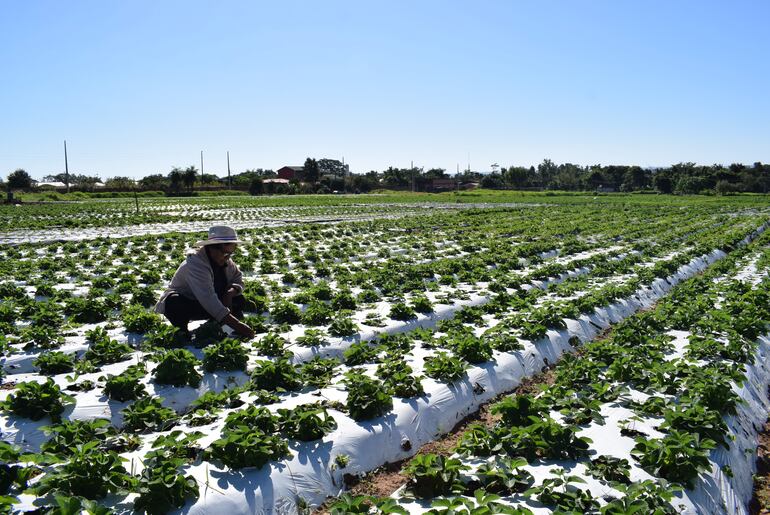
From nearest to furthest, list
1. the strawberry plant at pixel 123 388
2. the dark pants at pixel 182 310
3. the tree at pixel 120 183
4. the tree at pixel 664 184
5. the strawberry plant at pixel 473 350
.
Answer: the strawberry plant at pixel 123 388
the strawberry plant at pixel 473 350
the dark pants at pixel 182 310
the tree at pixel 120 183
the tree at pixel 664 184

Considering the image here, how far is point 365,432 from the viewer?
4.38 metres

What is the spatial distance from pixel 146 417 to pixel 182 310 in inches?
82.2

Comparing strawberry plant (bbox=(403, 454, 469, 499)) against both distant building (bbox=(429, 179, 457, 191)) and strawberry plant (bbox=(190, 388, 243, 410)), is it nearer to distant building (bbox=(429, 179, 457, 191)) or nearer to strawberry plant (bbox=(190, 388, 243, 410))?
strawberry plant (bbox=(190, 388, 243, 410))

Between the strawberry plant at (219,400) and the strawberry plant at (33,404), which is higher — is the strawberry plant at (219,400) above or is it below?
below

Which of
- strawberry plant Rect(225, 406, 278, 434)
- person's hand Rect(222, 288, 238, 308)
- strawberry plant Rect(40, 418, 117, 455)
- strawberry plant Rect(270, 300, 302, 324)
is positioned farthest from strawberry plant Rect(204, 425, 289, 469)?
strawberry plant Rect(270, 300, 302, 324)

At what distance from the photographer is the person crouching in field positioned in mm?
6105

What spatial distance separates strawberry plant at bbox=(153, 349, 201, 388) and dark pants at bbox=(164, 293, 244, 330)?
3.80ft

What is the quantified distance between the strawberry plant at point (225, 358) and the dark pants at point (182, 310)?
0.93 meters

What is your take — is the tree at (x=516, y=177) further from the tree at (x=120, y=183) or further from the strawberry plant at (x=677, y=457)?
the strawberry plant at (x=677, y=457)

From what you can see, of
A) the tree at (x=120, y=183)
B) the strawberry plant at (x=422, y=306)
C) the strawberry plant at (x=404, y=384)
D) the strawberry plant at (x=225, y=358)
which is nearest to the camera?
the strawberry plant at (x=404, y=384)

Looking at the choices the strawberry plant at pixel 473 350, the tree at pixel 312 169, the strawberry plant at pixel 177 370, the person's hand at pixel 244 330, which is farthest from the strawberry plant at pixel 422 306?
the tree at pixel 312 169

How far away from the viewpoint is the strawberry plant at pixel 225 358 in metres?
5.62

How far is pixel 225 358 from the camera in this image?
562 centimetres

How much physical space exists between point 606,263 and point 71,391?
12.0 m
